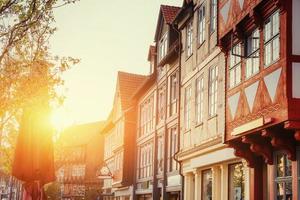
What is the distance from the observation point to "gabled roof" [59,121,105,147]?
286 ft

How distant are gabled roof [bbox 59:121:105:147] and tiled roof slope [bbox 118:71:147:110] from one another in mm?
38700

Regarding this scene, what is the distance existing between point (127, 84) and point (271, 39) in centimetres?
3329

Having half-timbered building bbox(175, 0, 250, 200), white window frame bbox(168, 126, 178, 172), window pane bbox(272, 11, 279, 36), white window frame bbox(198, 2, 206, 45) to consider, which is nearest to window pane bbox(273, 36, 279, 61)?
window pane bbox(272, 11, 279, 36)

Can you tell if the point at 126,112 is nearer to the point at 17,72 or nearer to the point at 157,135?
the point at 157,135

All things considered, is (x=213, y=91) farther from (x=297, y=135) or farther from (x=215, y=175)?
(x=297, y=135)

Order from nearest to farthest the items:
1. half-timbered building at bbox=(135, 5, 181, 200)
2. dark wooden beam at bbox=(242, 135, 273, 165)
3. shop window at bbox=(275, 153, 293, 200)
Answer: shop window at bbox=(275, 153, 293, 200)
dark wooden beam at bbox=(242, 135, 273, 165)
half-timbered building at bbox=(135, 5, 181, 200)

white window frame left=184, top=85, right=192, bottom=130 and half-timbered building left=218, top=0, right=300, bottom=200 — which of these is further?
white window frame left=184, top=85, right=192, bottom=130

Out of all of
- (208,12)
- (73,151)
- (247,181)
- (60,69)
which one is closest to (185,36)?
(208,12)

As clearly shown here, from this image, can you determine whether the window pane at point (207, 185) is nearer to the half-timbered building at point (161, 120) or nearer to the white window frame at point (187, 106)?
the white window frame at point (187, 106)

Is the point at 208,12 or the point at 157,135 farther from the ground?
the point at 208,12

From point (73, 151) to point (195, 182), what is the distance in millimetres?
69384

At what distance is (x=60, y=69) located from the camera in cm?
2164

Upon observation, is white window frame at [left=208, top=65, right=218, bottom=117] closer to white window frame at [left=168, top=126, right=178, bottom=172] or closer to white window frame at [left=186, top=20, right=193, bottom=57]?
white window frame at [left=186, top=20, right=193, bottom=57]

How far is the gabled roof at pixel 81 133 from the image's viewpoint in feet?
286
